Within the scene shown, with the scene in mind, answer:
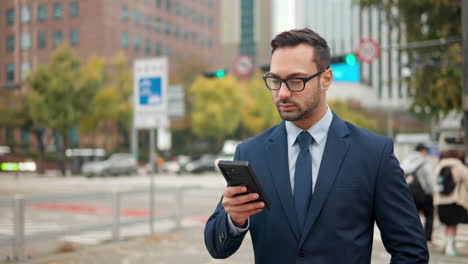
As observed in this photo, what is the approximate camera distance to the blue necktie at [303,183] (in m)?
2.27

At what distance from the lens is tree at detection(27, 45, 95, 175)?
43344 millimetres

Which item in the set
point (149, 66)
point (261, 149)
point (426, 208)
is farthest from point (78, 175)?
A: point (261, 149)

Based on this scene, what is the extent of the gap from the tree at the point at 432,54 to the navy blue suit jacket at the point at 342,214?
1155 centimetres

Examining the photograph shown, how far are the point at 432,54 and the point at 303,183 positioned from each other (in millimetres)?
13472

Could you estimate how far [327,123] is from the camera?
242 centimetres

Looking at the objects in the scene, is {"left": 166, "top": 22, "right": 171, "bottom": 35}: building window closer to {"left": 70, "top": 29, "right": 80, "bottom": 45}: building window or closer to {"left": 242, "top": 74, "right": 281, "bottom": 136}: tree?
{"left": 242, "top": 74, "right": 281, "bottom": 136}: tree

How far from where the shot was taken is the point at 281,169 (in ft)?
7.67

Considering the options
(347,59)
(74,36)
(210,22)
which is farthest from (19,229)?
(210,22)

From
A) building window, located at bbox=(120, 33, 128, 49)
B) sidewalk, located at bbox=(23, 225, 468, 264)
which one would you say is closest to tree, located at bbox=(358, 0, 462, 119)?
sidewalk, located at bbox=(23, 225, 468, 264)

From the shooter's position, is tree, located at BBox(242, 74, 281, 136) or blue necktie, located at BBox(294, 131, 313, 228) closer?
blue necktie, located at BBox(294, 131, 313, 228)

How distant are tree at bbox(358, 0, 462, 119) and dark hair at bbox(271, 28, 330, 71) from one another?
11.5 metres

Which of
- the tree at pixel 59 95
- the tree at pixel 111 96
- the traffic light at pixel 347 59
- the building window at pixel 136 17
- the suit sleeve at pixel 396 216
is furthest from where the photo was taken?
the building window at pixel 136 17

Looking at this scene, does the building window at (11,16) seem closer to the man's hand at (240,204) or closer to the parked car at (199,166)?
the parked car at (199,166)

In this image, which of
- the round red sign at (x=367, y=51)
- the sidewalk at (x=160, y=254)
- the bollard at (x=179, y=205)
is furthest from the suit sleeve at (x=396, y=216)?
the round red sign at (x=367, y=51)
